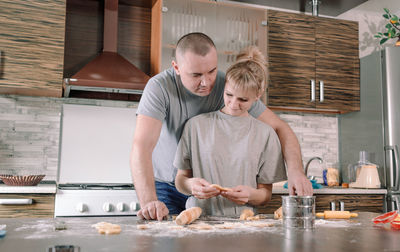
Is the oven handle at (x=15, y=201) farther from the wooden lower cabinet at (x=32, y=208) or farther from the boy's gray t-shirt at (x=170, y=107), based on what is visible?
the boy's gray t-shirt at (x=170, y=107)

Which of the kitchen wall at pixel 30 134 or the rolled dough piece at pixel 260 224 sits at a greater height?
the kitchen wall at pixel 30 134

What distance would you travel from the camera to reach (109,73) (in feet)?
9.57

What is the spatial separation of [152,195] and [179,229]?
408mm

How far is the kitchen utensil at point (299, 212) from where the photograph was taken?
3.98ft

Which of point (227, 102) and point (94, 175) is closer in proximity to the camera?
point (227, 102)

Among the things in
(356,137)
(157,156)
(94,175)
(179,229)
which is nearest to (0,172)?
(94,175)

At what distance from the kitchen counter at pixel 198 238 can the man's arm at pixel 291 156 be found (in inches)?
14.7

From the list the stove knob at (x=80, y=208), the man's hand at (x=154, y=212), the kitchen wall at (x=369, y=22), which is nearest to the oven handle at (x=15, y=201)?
the stove knob at (x=80, y=208)

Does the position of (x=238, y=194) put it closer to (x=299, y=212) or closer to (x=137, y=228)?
(x=299, y=212)

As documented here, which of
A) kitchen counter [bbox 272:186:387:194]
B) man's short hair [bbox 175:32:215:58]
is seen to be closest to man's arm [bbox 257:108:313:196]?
man's short hair [bbox 175:32:215:58]

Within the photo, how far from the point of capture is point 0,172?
2.96 meters

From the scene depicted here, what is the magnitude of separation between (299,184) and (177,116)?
613 millimetres

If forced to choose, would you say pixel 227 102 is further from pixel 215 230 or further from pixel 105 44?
pixel 105 44

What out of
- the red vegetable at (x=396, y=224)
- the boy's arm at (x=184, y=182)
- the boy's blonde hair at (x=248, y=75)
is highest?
the boy's blonde hair at (x=248, y=75)
